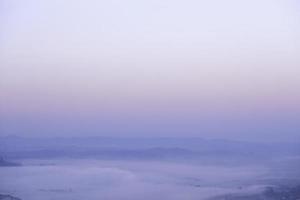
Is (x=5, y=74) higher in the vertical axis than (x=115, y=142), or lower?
higher

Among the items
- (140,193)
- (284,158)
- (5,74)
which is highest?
(5,74)

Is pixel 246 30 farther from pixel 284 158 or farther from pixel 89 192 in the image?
pixel 89 192

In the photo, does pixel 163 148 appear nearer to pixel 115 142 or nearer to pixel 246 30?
pixel 115 142

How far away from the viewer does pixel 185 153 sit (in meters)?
2.90

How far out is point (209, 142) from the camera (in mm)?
2904

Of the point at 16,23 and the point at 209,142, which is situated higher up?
the point at 16,23

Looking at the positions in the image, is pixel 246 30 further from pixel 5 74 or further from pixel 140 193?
pixel 5 74

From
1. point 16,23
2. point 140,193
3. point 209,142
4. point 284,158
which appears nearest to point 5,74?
point 16,23

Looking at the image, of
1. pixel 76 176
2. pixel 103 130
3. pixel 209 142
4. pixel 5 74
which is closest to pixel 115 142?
pixel 103 130

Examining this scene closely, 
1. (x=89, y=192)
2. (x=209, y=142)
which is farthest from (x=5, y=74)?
(x=209, y=142)

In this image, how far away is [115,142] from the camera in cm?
289

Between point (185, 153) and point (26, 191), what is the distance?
0.84 m

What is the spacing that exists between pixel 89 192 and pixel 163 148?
17.4 inches

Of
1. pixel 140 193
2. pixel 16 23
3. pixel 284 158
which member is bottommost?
pixel 140 193
